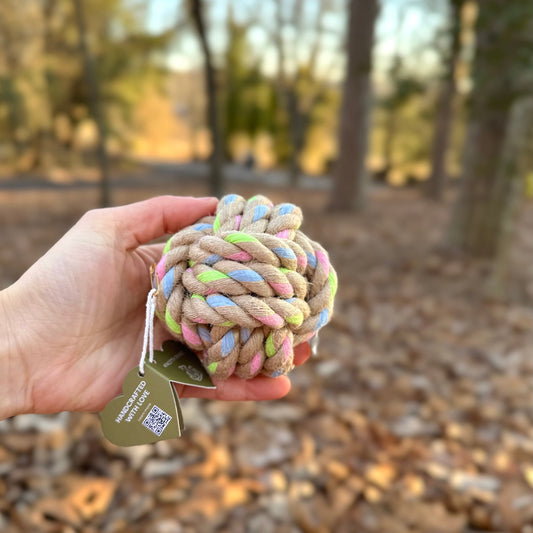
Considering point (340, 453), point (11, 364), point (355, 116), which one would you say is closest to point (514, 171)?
point (340, 453)

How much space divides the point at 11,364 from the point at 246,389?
648 mm

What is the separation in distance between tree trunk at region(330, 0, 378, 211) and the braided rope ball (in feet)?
16.1

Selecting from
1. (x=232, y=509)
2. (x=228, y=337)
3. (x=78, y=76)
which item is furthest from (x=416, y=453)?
(x=78, y=76)

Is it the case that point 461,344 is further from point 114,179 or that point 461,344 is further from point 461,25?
point 114,179

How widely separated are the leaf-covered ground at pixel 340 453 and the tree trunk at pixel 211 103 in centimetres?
322

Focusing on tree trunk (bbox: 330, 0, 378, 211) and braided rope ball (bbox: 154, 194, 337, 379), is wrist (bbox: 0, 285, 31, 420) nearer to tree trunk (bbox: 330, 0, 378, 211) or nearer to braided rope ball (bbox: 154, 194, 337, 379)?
braided rope ball (bbox: 154, 194, 337, 379)

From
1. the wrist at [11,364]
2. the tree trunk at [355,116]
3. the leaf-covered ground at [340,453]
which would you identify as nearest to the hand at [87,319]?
the wrist at [11,364]

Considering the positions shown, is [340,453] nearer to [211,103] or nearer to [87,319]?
[87,319]

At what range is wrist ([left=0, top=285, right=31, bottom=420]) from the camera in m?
1.28

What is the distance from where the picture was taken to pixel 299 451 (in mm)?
2217

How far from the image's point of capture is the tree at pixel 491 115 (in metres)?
3.40

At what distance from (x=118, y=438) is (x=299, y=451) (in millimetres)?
1226

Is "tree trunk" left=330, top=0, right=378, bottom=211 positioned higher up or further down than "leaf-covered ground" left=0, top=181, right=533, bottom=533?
higher up

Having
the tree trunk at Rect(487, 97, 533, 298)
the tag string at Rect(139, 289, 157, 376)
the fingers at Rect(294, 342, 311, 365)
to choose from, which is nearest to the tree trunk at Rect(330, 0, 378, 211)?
the tree trunk at Rect(487, 97, 533, 298)
